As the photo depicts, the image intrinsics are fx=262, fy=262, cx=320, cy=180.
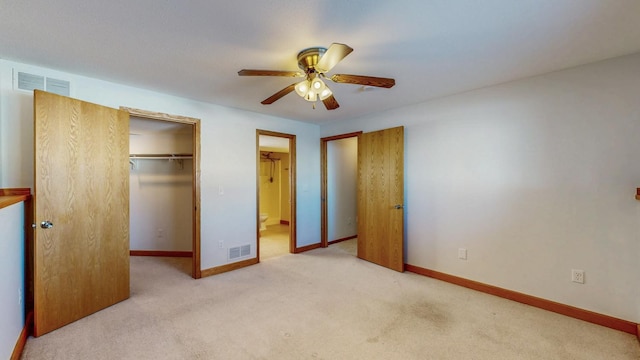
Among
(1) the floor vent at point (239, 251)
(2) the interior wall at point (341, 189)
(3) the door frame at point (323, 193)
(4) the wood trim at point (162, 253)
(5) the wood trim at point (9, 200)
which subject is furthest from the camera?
(2) the interior wall at point (341, 189)

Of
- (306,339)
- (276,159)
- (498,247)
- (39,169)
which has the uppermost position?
(276,159)

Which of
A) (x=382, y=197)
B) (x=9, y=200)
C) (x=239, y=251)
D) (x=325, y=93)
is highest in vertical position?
(x=325, y=93)

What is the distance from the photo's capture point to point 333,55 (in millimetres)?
1674

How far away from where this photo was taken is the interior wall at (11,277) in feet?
5.31

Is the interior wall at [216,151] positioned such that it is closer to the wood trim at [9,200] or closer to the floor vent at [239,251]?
the floor vent at [239,251]

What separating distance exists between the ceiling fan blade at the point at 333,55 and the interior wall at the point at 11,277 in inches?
87.8

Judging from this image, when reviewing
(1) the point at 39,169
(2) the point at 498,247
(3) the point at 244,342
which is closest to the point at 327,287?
(3) the point at 244,342

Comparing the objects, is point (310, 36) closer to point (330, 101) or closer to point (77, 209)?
point (330, 101)

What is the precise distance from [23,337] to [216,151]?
7.67 ft

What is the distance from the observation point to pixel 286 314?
239 cm

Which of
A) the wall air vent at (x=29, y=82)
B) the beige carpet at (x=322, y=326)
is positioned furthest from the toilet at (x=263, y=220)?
the wall air vent at (x=29, y=82)

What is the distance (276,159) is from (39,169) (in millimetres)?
5553

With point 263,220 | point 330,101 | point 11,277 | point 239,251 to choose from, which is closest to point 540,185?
point 330,101

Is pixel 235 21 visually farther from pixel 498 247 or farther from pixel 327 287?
pixel 498 247
